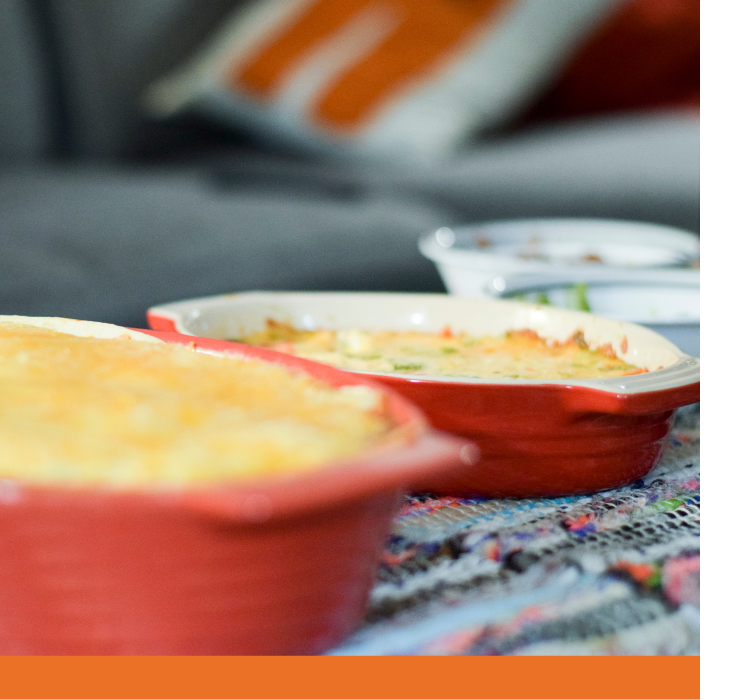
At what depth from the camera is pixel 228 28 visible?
90.5 inches

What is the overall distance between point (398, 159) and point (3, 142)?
0.95 metres

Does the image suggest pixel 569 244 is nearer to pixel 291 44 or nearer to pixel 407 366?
pixel 407 366

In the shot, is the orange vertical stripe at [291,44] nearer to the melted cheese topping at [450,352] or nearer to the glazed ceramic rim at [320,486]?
the melted cheese topping at [450,352]

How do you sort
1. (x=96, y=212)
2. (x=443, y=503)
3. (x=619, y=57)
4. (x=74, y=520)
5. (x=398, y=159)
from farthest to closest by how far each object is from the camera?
1. (x=619, y=57)
2. (x=398, y=159)
3. (x=96, y=212)
4. (x=443, y=503)
5. (x=74, y=520)

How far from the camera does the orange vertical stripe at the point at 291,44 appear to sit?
2.15 meters

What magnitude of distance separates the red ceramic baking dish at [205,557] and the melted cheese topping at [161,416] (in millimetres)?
11

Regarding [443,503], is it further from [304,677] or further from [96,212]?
[96,212]

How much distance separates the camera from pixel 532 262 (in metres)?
0.83

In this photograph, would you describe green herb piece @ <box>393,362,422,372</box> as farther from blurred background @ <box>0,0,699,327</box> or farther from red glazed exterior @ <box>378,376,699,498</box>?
blurred background @ <box>0,0,699,327</box>

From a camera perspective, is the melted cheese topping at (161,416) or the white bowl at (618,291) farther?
the white bowl at (618,291)

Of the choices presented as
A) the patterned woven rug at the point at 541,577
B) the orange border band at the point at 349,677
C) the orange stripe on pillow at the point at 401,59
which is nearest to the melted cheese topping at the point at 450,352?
the patterned woven rug at the point at 541,577

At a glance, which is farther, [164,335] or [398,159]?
[398,159]
